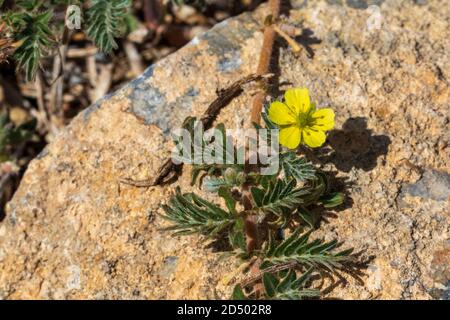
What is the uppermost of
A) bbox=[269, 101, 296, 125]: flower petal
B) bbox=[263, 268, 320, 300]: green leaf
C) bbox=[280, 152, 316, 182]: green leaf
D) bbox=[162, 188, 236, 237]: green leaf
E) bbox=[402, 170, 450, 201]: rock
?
bbox=[269, 101, 296, 125]: flower petal

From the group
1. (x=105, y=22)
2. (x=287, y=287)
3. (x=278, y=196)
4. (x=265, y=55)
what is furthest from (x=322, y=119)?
(x=105, y=22)

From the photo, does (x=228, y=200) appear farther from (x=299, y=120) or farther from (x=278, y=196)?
(x=299, y=120)

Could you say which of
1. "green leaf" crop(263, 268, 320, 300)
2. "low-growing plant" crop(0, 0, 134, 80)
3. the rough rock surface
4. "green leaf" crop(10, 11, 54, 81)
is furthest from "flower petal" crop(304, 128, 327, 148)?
"green leaf" crop(10, 11, 54, 81)

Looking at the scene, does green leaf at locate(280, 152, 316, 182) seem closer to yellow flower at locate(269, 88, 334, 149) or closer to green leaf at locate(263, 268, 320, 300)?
yellow flower at locate(269, 88, 334, 149)

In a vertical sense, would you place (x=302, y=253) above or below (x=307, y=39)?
below

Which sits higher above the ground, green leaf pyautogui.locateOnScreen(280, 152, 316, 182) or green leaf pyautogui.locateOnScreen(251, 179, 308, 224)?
green leaf pyautogui.locateOnScreen(280, 152, 316, 182)

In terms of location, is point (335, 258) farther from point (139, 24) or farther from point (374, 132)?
point (139, 24)

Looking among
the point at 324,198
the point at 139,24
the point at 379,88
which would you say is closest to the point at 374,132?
the point at 379,88
